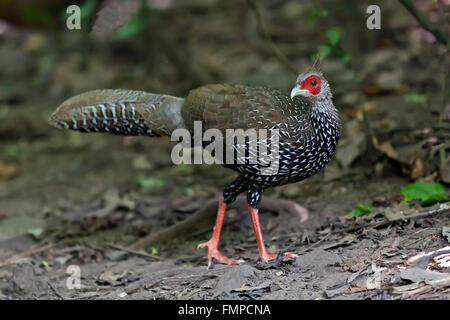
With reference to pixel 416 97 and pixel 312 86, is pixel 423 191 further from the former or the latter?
pixel 416 97

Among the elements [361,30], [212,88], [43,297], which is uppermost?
[361,30]

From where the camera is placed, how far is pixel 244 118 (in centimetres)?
461

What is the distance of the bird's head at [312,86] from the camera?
14.8 feet

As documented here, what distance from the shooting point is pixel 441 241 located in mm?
4062

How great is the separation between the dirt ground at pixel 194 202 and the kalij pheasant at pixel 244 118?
1.77 ft

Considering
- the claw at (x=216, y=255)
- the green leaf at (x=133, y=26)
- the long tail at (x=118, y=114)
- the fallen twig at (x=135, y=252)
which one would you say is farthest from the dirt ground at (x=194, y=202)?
the green leaf at (x=133, y=26)

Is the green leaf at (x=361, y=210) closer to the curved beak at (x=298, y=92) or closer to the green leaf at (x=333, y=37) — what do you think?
the curved beak at (x=298, y=92)

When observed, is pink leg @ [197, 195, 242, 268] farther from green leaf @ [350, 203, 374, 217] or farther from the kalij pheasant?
green leaf @ [350, 203, 374, 217]

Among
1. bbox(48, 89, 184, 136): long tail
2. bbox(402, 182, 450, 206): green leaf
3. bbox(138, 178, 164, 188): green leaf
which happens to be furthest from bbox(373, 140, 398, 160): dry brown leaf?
bbox(138, 178, 164, 188): green leaf

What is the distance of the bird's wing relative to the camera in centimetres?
457

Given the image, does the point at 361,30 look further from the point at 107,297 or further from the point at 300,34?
the point at 107,297

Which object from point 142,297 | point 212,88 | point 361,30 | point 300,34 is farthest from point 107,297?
point 300,34
